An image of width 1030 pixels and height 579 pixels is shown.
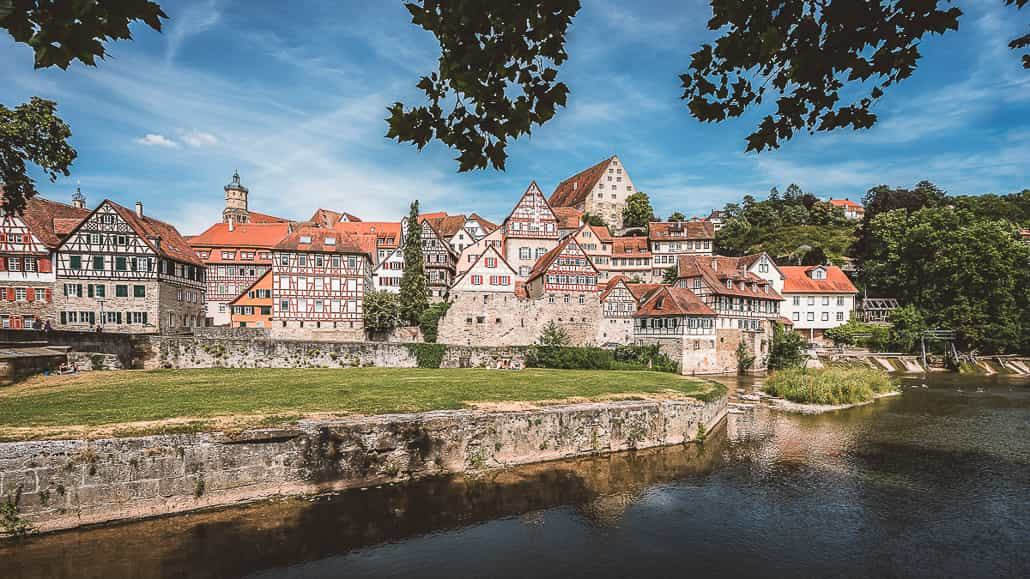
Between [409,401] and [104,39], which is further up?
[104,39]

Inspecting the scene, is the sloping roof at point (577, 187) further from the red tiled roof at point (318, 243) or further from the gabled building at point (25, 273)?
the gabled building at point (25, 273)

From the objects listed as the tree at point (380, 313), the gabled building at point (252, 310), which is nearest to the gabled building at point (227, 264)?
the gabled building at point (252, 310)

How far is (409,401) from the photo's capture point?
1761 centimetres

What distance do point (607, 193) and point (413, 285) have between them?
144ft

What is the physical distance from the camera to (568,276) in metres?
40.7

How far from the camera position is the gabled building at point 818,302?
5034 cm

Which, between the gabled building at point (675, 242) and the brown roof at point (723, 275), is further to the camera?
the gabled building at point (675, 242)

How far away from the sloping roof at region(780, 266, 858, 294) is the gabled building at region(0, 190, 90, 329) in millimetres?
60343

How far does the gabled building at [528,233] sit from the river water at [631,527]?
106 ft

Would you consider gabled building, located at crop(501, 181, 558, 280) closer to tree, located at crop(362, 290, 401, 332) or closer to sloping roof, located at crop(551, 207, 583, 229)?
sloping roof, located at crop(551, 207, 583, 229)

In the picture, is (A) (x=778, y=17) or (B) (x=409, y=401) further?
(B) (x=409, y=401)

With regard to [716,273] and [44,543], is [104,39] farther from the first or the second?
[716,273]

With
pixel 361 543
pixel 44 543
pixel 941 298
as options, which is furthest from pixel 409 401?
pixel 941 298

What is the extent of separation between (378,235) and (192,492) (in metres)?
41.7
